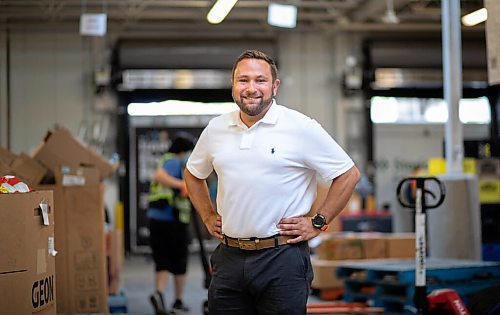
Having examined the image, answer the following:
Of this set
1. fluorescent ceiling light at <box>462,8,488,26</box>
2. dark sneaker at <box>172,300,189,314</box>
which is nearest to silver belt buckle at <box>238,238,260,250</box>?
dark sneaker at <box>172,300,189,314</box>

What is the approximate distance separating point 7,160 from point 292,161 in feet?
9.79

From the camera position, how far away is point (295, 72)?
618 inches

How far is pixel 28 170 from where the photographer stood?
5836 millimetres

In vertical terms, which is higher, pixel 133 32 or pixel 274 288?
pixel 133 32

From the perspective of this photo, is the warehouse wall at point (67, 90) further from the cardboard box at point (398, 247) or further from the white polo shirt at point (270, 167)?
the white polo shirt at point (270, 167)

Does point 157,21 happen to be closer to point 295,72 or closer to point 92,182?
point 295,72

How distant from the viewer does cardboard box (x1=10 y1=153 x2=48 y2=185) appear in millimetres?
5723

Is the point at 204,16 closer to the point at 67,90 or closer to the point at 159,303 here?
the point at 67,90

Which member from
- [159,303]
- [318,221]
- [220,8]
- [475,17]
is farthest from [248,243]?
[475,17]

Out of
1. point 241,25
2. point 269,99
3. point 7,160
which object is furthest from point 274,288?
point 241,25

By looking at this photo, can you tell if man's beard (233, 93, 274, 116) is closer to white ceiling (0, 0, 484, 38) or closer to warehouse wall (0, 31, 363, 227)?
white ceiling (0, 0, 484, 38)

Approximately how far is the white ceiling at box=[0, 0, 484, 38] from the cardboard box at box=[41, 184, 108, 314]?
7567 mm

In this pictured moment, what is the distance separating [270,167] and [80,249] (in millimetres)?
2460

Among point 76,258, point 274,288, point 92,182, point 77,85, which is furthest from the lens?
point 77,85
